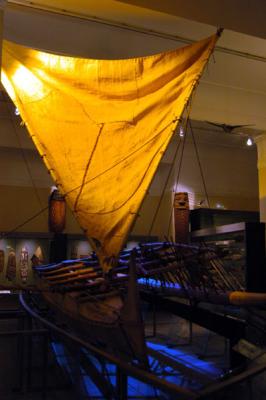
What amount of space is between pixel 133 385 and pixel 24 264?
561cm

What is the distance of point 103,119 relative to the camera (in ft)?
16.4

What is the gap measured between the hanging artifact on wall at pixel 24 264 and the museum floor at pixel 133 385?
1.41 meters

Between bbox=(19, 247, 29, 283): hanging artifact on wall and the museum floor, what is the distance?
1415 millimetres

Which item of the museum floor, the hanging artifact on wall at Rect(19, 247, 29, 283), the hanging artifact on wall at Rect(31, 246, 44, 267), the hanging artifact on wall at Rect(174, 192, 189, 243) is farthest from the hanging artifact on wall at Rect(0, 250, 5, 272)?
the hanging artifact on wall at Rect(174, 192, 189, 243)

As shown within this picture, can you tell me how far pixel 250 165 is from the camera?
11117 mm

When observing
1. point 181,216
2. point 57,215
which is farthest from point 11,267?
point 181,216

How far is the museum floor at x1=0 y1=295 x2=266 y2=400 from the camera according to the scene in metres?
3.31

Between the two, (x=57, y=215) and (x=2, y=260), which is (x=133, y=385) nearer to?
(x=57, y=215)

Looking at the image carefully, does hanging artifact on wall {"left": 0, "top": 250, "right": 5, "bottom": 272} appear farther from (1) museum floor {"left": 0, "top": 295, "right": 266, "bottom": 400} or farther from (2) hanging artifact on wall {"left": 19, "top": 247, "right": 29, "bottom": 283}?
(1) museum floor {"left": 0, "top": 295, "right": 266, "bottom": 400}

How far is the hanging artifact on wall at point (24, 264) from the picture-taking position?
342 inches

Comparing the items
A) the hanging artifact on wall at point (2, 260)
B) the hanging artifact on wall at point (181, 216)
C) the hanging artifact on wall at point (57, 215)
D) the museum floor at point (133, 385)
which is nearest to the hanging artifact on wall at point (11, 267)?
the hanging artifact on wall at point (2, 260)

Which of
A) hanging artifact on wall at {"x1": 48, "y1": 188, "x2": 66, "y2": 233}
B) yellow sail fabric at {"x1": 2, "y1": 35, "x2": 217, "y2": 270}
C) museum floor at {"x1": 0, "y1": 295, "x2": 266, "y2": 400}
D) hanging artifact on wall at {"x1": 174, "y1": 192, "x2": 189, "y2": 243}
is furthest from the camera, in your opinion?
hanging artifact on wall at {"x1": 48, "y1": 188, "x2": 66, "y2": 233}

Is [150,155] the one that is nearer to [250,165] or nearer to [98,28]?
[98,28]

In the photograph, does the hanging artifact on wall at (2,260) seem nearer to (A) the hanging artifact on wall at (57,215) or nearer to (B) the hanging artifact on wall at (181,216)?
(A) the hanging artifact on wall at (57,215)
